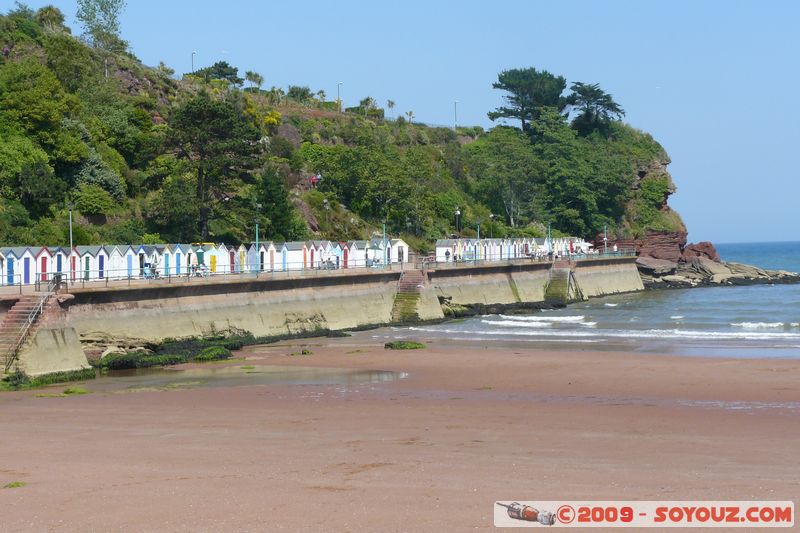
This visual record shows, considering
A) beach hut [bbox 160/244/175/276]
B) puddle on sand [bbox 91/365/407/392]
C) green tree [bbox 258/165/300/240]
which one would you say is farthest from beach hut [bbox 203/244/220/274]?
puddle on sand [bbox 91/365/407/392]

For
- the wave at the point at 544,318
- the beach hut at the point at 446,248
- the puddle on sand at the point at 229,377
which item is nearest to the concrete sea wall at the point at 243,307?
the puddle on sand at the point at 229,377

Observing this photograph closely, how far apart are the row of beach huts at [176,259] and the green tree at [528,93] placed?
70.4 metres

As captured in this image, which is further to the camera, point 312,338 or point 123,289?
point 312,338

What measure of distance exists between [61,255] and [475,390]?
25.8m

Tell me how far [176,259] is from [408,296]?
14034 millimetres

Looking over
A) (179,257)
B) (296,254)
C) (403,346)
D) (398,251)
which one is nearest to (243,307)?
(403,346)

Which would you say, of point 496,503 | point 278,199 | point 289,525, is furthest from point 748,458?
point 278,199

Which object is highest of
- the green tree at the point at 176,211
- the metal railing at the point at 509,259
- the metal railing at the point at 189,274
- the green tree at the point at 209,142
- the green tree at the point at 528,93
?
the green tree at the point at 528,93

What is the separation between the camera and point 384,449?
63.8 ft

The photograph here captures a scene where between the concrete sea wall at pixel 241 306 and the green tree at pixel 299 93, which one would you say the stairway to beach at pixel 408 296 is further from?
the green tree at pixel 299 93

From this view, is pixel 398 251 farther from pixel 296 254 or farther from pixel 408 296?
pixel 408 296

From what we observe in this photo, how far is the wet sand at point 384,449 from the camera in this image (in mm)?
14883

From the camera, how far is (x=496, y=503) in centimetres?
1483

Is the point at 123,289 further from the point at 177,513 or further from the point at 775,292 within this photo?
the point at 775,292
